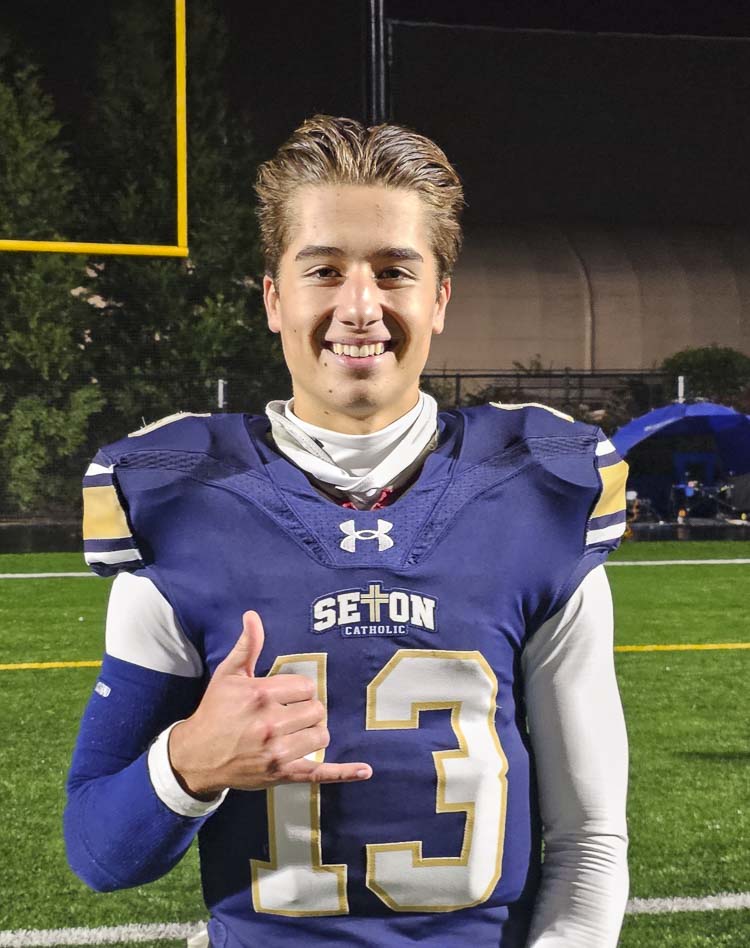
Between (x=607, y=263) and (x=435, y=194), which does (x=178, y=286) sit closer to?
(x=607, y=263)

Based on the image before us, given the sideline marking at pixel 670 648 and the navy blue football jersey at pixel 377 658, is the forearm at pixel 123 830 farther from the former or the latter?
the sideline marking at pixel 670 648

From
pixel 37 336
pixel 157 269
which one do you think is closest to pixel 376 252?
pixel 37 336

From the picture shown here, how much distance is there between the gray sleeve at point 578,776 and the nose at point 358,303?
1.00 feet

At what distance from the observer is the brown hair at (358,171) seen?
112 centimetres

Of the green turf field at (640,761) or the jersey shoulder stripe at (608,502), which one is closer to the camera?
the jersey shoulder stripe at (608,502)

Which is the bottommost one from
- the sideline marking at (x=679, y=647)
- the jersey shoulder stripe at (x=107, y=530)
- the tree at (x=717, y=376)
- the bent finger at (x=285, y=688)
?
the sideline marking at (x=679, y=647)

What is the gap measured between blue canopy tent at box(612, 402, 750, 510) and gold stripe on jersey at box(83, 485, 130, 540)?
11.0m

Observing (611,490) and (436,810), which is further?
(611,490)

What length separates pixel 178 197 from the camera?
19.8 ft

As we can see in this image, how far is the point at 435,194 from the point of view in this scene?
1.15m

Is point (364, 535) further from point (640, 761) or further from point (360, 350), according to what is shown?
point (640, 761)

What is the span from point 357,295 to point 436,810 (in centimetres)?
45

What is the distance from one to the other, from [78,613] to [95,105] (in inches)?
246

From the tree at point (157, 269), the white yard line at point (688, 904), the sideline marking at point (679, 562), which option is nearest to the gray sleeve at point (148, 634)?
the white yard line at point (688, 904)
